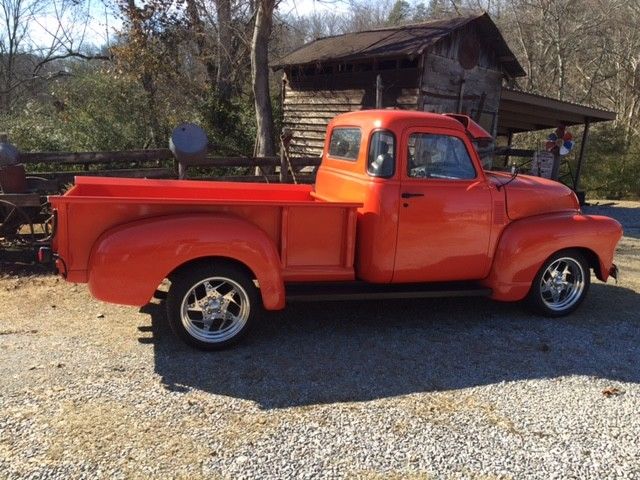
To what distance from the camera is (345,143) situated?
17.8 ft

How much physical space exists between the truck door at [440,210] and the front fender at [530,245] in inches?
6.9

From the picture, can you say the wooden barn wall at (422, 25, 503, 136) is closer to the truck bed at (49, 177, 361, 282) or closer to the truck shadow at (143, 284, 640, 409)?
the truck shadow at (143, 284, 640, 409)

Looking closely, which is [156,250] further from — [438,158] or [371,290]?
[438,158]

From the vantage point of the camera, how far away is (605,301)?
6266 mm

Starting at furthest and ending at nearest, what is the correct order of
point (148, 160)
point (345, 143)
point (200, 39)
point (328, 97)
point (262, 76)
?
point (200, 39), point (328, 97), point (262, 76), point (148, 160), point (345, 143)

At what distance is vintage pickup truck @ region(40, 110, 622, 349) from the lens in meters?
4.04

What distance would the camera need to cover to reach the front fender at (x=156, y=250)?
3.97 metres

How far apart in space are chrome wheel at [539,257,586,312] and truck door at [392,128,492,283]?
0.83 meters

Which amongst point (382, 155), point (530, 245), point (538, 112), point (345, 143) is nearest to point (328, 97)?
point (538, 112)

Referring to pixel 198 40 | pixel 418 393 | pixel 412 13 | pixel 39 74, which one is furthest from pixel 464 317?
pixel 412 13

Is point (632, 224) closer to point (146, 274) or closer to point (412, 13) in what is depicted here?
point (146, 274)

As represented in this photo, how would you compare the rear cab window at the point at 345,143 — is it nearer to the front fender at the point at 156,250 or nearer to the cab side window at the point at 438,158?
the cab side window at the point at 438,158

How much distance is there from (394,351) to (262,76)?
8.80 meters

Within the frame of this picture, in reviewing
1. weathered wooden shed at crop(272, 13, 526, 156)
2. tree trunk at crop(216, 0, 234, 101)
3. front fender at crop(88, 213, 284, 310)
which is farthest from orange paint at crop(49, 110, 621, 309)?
tree trunk at crop(216, 0, 234, 101)
